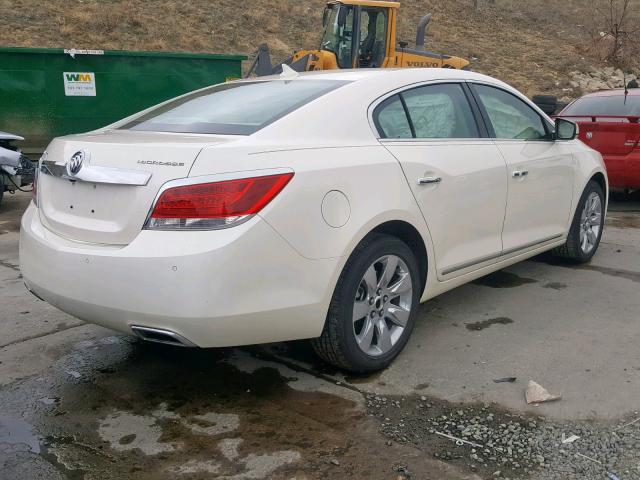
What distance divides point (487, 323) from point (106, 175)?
99.9 inches

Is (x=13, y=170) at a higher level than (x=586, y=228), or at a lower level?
lower

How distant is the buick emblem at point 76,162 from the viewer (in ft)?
10.7

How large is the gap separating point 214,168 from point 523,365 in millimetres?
→ 1999

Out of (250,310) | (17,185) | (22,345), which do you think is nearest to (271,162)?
(250,310)

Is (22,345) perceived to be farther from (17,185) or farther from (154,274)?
(17,185)

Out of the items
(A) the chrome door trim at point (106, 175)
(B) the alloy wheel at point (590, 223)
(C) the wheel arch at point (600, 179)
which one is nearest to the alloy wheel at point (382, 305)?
(A) the chrome door trim at point (106, 175)

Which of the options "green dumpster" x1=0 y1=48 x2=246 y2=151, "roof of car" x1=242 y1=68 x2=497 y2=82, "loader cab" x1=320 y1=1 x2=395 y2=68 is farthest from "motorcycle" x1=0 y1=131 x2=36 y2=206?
→ "loader cab" x1=320 y1=1 x2=395 y2=68

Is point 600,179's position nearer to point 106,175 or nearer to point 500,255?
point 500,255

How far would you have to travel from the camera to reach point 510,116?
15.9 ft

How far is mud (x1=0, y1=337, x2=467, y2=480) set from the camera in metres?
2.84

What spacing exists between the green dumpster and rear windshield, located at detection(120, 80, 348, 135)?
7.88 meters

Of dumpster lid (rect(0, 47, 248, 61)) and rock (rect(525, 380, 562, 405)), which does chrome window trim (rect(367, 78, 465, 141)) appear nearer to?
rock (rect(525, 380, 562, 405))

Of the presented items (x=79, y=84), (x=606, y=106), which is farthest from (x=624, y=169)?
(x=79, y=84)

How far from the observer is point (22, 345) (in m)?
4.14
